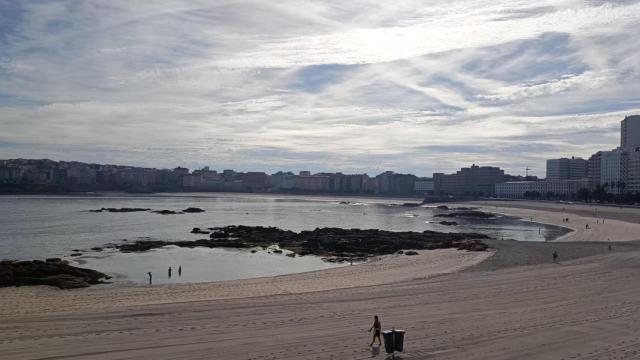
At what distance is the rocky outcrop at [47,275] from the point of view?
76.9ft

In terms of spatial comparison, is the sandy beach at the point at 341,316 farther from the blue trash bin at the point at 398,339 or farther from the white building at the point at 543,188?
the white building at the point at 543,188

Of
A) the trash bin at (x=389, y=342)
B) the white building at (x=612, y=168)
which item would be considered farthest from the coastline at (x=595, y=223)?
the white building at (x=612, y=168)

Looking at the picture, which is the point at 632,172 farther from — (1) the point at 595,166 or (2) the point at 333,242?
(2) the point at 333,242

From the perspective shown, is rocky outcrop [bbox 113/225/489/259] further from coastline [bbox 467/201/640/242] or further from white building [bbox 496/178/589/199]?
white building [bbox 496/178/589/199]

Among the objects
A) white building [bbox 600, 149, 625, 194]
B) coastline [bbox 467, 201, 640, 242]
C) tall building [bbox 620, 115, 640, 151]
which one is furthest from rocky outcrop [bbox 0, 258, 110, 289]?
tall building [bbox 620, 115, 640, 151]

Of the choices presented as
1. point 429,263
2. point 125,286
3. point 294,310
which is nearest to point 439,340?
point 294,310

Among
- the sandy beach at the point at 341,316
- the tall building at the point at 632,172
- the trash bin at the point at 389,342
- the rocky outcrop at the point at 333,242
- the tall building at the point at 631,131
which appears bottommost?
the rocky outcrop at the point at 333,242

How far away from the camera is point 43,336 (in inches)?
535

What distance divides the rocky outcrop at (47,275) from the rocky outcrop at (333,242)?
11.8 m

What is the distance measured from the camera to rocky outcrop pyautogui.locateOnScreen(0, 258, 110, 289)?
2344 centimetres

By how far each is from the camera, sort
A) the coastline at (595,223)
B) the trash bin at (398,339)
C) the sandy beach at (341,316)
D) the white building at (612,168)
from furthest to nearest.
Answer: the white building at (612,168) → the coastline at (595,223) → the sandy beach at (341,316) → the trash bin at (398,339)

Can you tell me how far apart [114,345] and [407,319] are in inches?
287

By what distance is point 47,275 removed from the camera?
24844 millimetres

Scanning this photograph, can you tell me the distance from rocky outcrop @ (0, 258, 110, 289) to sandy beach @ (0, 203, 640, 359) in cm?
103
